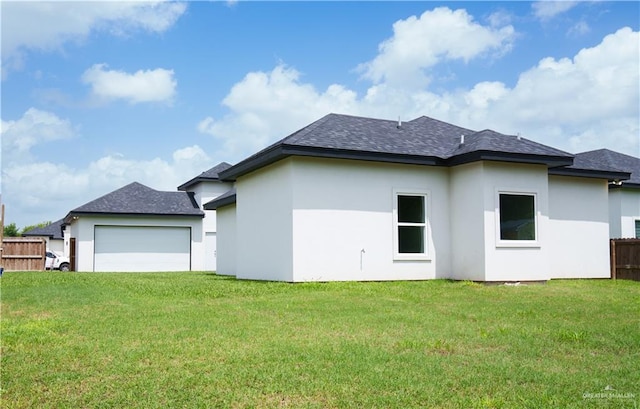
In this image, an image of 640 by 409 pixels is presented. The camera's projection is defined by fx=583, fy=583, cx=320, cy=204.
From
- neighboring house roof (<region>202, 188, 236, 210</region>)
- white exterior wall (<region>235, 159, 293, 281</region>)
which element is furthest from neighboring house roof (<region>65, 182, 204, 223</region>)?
white exterior wall (<region>235, 159, 293, 281</region>)

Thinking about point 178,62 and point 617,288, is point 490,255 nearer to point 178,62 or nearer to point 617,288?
point 617,288

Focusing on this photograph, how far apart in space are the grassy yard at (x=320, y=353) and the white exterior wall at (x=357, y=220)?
354 centimetres

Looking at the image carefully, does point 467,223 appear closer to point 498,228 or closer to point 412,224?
point 498,228

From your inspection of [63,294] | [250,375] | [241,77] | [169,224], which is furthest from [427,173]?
[169,224]

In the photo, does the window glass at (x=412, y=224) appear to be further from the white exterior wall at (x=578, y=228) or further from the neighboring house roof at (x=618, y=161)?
the neighboring house roof at (x=618, y=161)

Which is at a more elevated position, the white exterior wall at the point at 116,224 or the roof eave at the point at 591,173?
the roof eave at the point at 591,173

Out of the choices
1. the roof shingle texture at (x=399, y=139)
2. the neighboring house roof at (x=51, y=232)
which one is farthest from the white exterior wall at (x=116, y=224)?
the neighboring house roof at (x=51, y=232)

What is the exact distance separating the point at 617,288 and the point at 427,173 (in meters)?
5.28

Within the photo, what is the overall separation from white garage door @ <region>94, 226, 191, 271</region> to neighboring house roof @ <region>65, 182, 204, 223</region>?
93 cm

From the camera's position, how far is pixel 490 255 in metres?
14.0

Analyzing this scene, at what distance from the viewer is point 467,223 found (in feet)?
47.9

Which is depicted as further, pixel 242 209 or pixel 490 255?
pixel 242 209

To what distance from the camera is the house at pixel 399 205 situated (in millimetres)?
14016

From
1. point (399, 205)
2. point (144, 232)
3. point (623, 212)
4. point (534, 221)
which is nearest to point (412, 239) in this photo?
point (399, 205)
